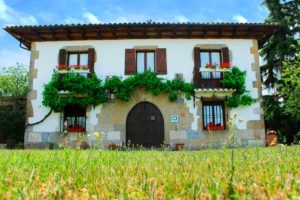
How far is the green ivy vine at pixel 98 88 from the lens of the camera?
47.4 feet

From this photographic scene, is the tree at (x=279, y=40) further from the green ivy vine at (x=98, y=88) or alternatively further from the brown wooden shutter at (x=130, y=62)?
the brown wooden shutter at (x=130, y=62)

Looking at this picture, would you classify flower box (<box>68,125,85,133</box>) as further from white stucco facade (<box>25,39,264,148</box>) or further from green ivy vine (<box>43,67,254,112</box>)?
green ivy vine (<box>43,67,254,112</box>)

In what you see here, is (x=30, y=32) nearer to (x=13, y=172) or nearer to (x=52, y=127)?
(x=52, y=127)

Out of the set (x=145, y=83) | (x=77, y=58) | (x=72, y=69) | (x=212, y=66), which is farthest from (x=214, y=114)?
(x=77, y=58)

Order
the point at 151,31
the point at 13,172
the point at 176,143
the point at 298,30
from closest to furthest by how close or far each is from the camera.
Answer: the point at 13,172
the point at 176,143
the point at 151,31
the point at 298,30

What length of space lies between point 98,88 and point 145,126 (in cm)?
273

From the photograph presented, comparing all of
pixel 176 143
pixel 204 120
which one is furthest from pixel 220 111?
pixel 176 143

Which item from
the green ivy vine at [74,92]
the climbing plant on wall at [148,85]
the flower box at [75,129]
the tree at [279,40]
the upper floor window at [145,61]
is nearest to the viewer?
the green ivy vine at [74,92]

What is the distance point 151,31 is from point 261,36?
5.39 metres

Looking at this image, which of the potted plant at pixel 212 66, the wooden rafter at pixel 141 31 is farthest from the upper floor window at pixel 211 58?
the wooden rafter at pixel 141 31

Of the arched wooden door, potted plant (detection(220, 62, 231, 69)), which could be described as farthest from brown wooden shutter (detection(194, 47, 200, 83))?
the arched wooden door

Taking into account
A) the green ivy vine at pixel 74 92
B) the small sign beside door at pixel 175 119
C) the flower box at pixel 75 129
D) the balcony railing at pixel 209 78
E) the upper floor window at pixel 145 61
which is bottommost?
the flower box at pixel 75 129

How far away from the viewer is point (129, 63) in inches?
603

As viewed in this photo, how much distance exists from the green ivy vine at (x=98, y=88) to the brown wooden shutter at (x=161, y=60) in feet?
1.61
